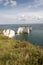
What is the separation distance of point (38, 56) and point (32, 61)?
737 millimetres

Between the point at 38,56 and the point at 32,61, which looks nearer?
the point at 32,61

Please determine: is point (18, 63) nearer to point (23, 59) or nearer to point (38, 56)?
point (23, 59)

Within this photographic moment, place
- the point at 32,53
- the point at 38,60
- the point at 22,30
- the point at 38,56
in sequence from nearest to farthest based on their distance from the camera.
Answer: the point at 38,60
the point at 38,56
the point at 32,53
the point at 22,30

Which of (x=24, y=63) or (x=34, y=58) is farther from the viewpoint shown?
(x=34, y=58)

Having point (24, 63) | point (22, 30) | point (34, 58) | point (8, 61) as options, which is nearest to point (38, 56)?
point (34, 58)

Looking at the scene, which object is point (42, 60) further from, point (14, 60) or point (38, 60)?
point (14, 60)

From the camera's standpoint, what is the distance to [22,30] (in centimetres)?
14538

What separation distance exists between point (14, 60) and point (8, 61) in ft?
1.27

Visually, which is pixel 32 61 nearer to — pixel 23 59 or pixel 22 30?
pixel 23 59

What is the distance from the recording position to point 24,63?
347 inches

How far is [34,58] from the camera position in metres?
9.42

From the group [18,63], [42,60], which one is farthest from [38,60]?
[18,63]

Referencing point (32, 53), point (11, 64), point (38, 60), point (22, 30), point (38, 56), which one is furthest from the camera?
point (22, 30)

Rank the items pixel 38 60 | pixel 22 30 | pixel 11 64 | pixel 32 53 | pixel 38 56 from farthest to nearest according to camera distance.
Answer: pixel 22 30 < pixel 32 53 < pixel 38 56 < pixel 38 60 < pixel 11 64
